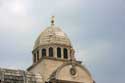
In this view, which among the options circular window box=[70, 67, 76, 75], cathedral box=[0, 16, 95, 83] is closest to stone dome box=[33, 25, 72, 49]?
cathedral box=[0, 16, 95, 83]

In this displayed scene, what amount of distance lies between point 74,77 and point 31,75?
6492mm

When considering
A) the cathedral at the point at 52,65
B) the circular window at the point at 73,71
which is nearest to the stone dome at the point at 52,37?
the cathedral at the point at 52,65

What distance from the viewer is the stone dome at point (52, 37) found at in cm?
6307

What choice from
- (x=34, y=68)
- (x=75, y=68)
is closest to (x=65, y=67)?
(x=75, y=68)

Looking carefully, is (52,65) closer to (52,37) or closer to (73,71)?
(73,71)

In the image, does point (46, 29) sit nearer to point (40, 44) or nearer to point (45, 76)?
point (40, 44)

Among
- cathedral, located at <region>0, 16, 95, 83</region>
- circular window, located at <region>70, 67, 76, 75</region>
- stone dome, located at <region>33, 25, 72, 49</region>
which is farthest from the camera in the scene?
stone dome, located at <region>33, 25, 72, 49</region>

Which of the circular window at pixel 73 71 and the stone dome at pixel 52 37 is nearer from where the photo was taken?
the circular window at pixel 73 71

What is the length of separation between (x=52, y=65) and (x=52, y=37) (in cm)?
475

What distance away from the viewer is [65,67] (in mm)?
60469

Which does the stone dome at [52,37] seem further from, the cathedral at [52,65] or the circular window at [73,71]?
the circular window at [73,71]

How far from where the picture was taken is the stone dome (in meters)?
63.1

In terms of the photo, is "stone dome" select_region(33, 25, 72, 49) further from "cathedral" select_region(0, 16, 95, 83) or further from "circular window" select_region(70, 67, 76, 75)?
"circular window" select_region(70, 67, 76, 75)

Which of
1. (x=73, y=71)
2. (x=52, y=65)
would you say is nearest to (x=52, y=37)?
(x=52, y=65)
